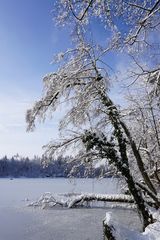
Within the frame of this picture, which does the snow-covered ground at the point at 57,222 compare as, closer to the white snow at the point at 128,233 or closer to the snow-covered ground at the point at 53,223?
the snow-covered ground at the point at 53,223

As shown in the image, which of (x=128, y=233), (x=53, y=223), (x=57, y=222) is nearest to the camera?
(x=128, y=233)

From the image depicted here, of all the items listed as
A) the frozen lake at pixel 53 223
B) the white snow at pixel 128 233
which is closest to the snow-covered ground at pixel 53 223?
the frozen lake at pixel 53 223

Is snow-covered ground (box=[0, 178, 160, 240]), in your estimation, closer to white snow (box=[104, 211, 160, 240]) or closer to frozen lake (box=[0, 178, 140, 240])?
frozen lake (box=[0, 178, 140, 240])

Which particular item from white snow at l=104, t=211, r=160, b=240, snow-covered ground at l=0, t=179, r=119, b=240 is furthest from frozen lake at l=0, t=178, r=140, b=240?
white snow at l=104, t=211, r=160, b=240

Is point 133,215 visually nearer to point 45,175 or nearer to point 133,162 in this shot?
point 133,162

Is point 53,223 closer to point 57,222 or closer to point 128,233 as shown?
point 57,222

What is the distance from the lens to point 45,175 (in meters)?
137

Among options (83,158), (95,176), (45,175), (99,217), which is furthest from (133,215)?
(45,175)

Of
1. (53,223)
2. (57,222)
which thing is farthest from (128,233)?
(57,222)

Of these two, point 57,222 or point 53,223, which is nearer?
point 53,223

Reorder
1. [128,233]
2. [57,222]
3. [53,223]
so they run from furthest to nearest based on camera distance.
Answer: [57,222] → [53,223] → [128,233]

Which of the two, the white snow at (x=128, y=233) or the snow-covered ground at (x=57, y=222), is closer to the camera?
the white snow at (x=128, y=233)

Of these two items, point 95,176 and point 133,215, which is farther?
point 133,215

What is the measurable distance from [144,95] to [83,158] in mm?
2993
